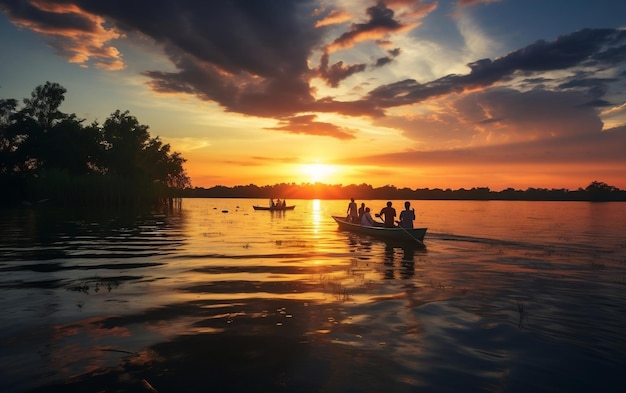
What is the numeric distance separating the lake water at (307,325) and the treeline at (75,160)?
182ft

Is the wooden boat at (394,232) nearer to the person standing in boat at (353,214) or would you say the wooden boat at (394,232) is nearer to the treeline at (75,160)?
the person standing in boat at (353,214)

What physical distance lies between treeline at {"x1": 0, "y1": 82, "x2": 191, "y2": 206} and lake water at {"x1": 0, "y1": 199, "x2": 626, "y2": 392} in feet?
182

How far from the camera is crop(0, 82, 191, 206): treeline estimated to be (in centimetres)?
6838

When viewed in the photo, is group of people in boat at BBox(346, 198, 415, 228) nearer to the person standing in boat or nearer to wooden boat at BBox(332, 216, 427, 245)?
the person standing in boat

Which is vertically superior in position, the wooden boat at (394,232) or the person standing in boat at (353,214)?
the person standing in boat at (353,214)

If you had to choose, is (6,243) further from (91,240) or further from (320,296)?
(320,296)

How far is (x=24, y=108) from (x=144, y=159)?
2504 centimetres

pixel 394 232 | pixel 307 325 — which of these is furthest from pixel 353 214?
pixel 307 325

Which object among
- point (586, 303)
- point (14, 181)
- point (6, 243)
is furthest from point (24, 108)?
point (586, 303)

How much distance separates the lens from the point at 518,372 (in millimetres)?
7035

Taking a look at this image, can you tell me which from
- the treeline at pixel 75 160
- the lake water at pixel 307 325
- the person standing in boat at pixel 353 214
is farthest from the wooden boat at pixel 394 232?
the treeline at pixel 75 160

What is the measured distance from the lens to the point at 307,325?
9523mm

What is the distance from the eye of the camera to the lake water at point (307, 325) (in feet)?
21.8

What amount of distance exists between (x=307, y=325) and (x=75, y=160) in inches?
3566
